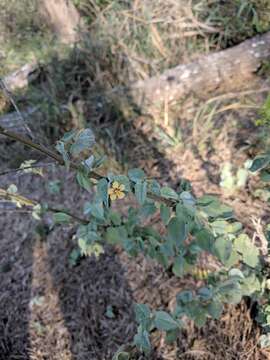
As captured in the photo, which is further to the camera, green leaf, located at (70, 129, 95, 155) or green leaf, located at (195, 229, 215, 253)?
green leaf, located at (195, 229, 215, 253)

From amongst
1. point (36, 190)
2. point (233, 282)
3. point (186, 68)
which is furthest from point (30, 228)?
point (186, 68)

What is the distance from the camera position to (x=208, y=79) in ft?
8.96

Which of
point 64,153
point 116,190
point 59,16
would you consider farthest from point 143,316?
point 59,16

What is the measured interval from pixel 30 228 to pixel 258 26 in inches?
91.1

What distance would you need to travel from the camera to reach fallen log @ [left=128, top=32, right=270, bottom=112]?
8.84 feet

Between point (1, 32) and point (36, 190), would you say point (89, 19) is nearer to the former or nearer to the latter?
point (1, 32)

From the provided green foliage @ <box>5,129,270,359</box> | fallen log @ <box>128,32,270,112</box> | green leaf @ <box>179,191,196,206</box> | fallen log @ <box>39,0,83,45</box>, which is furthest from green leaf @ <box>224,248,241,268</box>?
fallen log @ <box>39,0,83,45</box>

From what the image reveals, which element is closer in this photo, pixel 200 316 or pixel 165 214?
pixel 165 214

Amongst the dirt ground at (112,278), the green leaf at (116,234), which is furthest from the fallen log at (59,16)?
the green leaf at (116,234)

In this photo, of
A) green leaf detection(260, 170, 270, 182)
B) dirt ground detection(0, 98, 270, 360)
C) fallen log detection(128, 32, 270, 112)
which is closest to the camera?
green leaf detection(260, 170, 270, 182)

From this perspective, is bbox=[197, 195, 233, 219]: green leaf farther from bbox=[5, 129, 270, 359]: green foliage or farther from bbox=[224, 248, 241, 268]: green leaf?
bbox=[224, 248, 241, 268]: green leaf

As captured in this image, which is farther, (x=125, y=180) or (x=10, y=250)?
(x=10, y=250)

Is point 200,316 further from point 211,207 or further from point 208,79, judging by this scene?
point 208,79

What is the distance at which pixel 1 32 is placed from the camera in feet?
12.6
